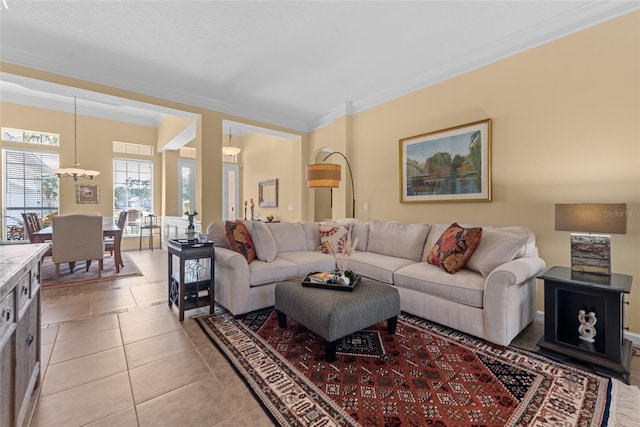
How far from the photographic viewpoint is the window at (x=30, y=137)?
5.69m

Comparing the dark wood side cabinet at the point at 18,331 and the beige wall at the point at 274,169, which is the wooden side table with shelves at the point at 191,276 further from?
the beige wall at the point at 274,169

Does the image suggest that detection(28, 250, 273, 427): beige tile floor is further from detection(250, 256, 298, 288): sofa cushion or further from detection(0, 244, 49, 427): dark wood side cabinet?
detection(250, 256, 298, 288): sofa cushion

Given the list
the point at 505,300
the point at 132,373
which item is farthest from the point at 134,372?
the point at 505,300

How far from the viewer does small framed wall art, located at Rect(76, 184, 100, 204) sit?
6.40 metres

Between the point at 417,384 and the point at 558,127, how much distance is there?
8.91 feet

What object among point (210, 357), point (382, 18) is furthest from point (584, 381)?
point (382, 18)

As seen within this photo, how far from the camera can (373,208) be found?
15.0 ft

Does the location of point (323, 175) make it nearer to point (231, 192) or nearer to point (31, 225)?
point (31, 225)

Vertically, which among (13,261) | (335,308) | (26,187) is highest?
(26,187)

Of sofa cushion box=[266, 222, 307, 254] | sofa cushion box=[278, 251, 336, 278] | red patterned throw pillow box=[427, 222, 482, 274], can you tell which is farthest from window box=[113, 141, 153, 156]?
red patterned throw pillow box=[427, 222, 482, 274]

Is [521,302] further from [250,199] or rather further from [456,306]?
[250,199]

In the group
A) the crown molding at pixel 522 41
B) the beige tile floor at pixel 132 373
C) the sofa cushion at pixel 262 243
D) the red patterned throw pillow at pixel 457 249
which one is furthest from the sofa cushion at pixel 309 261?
the crown molding at pixel 522 41

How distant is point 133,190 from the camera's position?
7.24 meters

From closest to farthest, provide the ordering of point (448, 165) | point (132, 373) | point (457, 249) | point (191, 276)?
point (132, 373) → point (457, 249) → point (191, 276) → point (448, 165)
